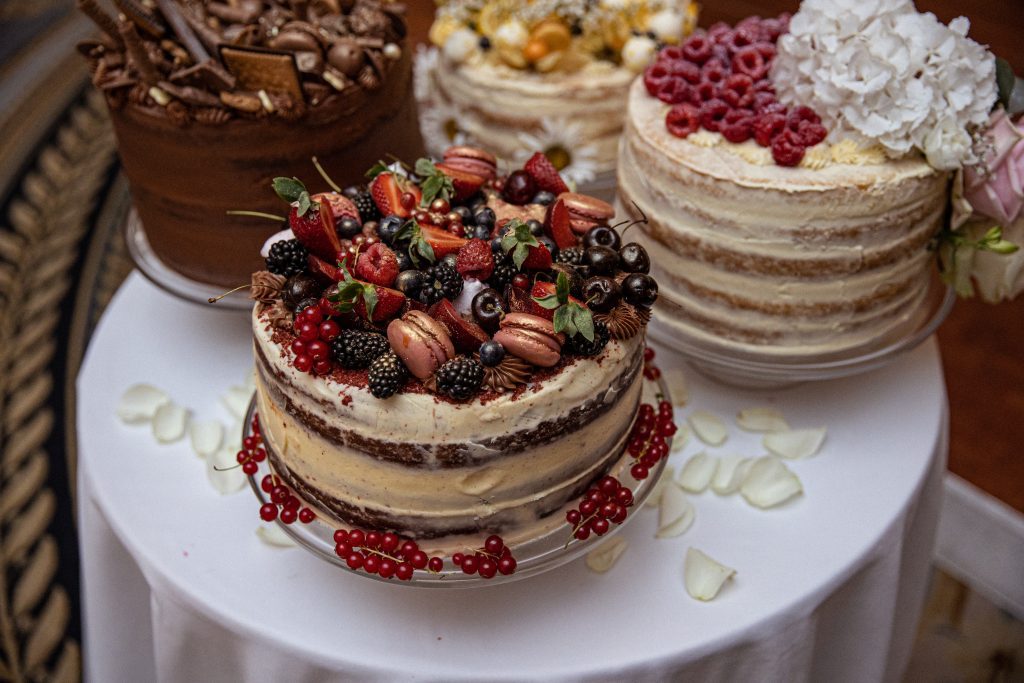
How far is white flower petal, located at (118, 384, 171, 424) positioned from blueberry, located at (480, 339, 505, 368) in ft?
2.86

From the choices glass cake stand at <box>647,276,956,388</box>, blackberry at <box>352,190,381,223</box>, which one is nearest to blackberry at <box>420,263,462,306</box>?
blackberry at <box>352,190,381,223</box>

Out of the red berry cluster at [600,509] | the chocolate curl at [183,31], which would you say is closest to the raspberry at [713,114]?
the red berry cluster at [600,509]

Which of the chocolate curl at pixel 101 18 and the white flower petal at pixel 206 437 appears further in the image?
the white flower petal at pixel 206 437

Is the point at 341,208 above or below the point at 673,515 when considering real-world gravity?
above

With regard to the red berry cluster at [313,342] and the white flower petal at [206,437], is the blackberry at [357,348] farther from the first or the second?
the white flower petal at [206,437]

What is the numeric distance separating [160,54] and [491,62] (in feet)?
2.58

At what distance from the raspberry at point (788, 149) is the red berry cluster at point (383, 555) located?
0.85 m

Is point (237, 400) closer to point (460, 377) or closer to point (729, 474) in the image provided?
point (460, 377)

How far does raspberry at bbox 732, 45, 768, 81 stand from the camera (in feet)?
5.47

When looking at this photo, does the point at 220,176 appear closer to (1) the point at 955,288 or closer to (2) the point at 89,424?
(2) the point at 89,424

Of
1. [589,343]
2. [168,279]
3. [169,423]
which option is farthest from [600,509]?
[168,279]

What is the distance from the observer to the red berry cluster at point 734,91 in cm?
155

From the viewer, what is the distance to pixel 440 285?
1197mm

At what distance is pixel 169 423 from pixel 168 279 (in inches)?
12.1
